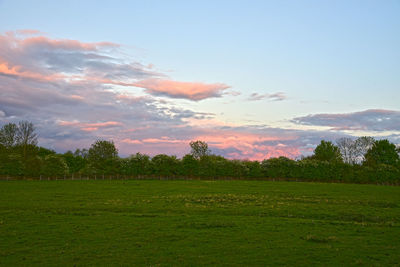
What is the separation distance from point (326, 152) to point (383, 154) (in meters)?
26.6

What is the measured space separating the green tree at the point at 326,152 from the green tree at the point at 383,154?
1646 centimetres

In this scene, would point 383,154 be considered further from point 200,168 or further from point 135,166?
point 135,166

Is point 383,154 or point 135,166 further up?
point 383,154

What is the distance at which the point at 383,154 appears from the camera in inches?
5404

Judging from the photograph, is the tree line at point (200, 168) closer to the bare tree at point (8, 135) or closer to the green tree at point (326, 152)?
the bare tree at point (8, 135)

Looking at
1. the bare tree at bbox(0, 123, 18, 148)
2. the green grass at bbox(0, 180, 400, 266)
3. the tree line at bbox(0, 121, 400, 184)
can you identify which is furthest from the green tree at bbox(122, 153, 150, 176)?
the green grass at bbox(0, 180, 400, 266)

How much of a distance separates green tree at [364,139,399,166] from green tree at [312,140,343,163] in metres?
16.5

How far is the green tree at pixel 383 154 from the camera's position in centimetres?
13575

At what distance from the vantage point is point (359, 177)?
113188 mm

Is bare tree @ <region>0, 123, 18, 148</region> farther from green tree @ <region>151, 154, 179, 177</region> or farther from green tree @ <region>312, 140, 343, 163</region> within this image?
green tree @ <region>312, 140, 343, 163</region>

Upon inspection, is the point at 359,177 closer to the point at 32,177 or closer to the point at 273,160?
the point at 273,160

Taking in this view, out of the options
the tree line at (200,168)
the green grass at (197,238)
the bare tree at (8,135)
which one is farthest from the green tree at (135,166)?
the green grass at (197,238)

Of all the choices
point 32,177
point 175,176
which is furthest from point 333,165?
point 32,177

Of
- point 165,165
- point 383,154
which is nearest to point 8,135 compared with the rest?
point 165,165
